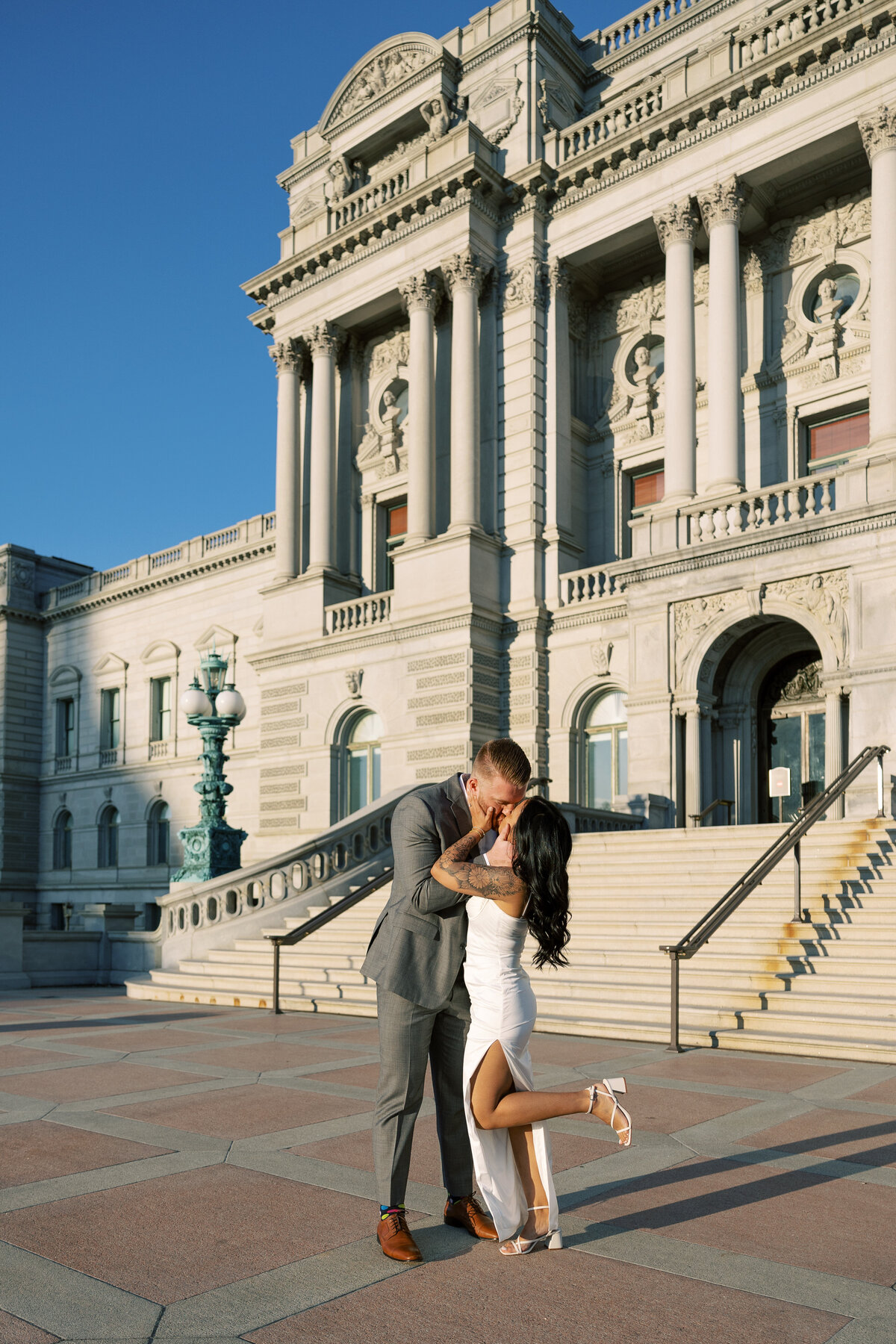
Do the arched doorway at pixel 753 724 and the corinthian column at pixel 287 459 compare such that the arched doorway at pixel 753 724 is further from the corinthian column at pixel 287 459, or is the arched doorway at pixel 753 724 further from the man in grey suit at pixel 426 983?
the man in grey suit at pixel 426 983

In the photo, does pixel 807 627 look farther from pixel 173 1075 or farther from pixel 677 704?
pixel 173 1075

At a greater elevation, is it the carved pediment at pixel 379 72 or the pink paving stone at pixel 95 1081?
the carved pediment at pixel 379 72

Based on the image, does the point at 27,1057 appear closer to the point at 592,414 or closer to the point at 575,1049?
the point at 575,1049

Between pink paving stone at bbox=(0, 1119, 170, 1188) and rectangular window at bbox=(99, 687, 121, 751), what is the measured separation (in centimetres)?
3508

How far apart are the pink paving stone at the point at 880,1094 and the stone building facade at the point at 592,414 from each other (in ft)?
33.3

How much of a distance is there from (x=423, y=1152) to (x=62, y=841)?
39.2m

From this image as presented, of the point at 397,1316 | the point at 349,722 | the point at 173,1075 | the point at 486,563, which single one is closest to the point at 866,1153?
the point at 397,1316

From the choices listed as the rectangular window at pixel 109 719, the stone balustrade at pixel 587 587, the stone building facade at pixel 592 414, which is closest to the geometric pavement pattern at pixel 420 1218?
the stone building facade at pixel 592 414

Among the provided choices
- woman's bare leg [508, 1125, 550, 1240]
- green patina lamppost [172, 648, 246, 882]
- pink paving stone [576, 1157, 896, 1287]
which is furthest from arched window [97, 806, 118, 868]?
woman's bare leg [508, 1125, 550, 1240]

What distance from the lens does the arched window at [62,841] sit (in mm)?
42031

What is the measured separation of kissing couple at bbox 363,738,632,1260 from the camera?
4289 mm

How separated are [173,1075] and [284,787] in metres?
19.2

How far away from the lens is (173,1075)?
8352 mm

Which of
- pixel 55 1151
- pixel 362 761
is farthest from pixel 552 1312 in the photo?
pixel 362 761
